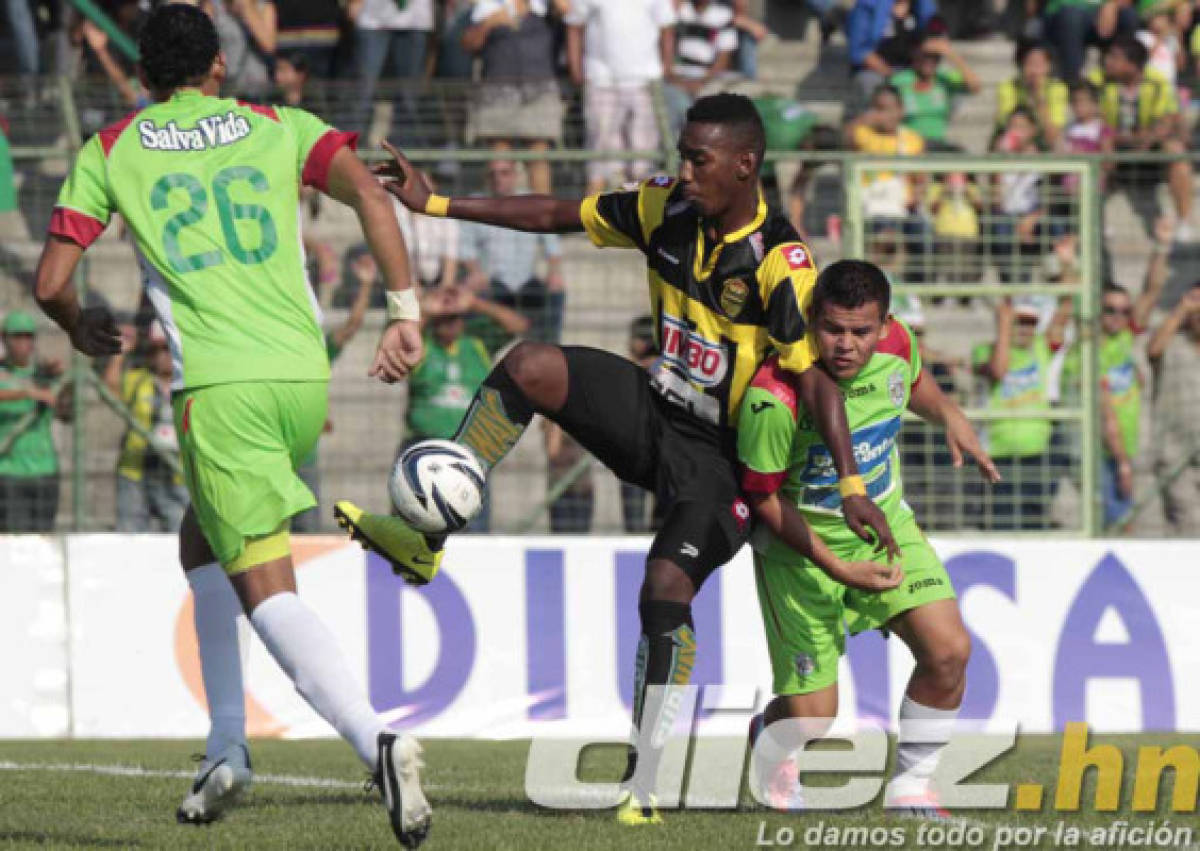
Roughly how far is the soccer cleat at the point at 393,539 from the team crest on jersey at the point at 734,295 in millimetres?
1232

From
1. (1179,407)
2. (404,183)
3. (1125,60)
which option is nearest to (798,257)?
(404,183)

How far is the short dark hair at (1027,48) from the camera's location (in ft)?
49.3

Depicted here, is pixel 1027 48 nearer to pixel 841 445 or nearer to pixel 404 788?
pixel 841 445

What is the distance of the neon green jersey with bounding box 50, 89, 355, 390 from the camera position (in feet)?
20.1

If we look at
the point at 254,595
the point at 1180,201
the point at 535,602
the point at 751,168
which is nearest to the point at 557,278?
the point at 535,602

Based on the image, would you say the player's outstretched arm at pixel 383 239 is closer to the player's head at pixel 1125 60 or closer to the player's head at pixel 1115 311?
the player's head at pixel 1115 311

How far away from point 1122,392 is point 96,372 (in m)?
6.22

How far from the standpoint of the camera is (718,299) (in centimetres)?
698

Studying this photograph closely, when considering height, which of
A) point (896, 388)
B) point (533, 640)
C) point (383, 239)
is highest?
point (383, 239)

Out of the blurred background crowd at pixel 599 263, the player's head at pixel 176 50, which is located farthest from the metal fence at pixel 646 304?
the player's head at pixel 176 50

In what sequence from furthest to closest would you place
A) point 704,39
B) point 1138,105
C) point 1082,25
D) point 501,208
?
point 1082,25 → point 704,39 → point 1138,105 → point 501,208

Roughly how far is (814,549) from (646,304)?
6.04 meters

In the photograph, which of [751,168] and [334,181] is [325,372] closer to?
[334,181]

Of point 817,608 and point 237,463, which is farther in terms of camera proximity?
point 817,608
